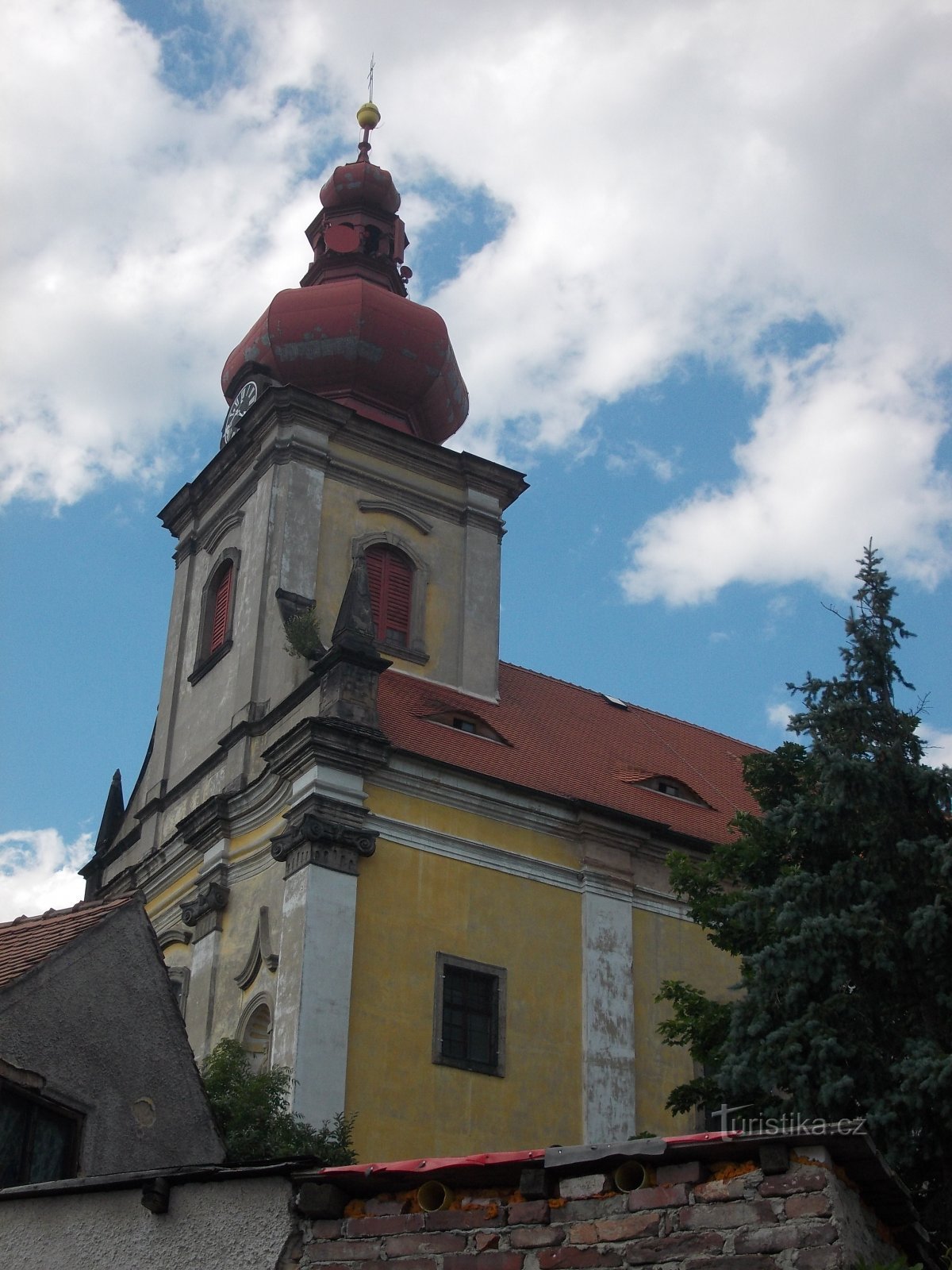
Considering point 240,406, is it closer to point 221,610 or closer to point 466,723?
point 221,610

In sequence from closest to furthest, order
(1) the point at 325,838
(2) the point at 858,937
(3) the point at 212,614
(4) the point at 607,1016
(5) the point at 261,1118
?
1. (2) the point at 858,937
2. (5) the point at 261,1118
3. (1) the point at 325,838
4. (4) the point at 607,1016
5. (3) the point at 212,614

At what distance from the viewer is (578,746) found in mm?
27047

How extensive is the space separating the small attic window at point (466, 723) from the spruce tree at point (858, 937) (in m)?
8.43

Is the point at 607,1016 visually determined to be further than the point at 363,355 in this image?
No

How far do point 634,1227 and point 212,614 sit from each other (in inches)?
837

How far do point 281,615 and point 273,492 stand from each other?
8.31ft

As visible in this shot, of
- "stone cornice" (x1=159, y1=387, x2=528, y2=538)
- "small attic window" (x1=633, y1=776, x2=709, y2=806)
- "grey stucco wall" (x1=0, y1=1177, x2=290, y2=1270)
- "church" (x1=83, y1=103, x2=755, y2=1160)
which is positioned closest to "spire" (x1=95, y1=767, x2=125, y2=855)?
"church" (x1=83, y1=103, x2=755, y2=1160)

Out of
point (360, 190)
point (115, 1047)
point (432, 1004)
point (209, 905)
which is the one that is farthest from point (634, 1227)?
point (360, 190)

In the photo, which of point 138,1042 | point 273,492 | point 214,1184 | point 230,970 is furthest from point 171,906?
point 214,1184

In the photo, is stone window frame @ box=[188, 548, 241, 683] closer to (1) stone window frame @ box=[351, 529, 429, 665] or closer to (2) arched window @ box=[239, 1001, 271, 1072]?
(1) stone window frame @ box=[351, 529, 429, 665]

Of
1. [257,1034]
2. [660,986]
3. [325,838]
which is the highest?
[325,838]

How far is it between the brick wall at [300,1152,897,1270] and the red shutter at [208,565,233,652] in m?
19.3

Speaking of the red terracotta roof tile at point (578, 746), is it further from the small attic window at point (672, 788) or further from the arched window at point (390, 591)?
the arched window at point (390, 591)

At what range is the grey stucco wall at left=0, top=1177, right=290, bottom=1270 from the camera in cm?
855
